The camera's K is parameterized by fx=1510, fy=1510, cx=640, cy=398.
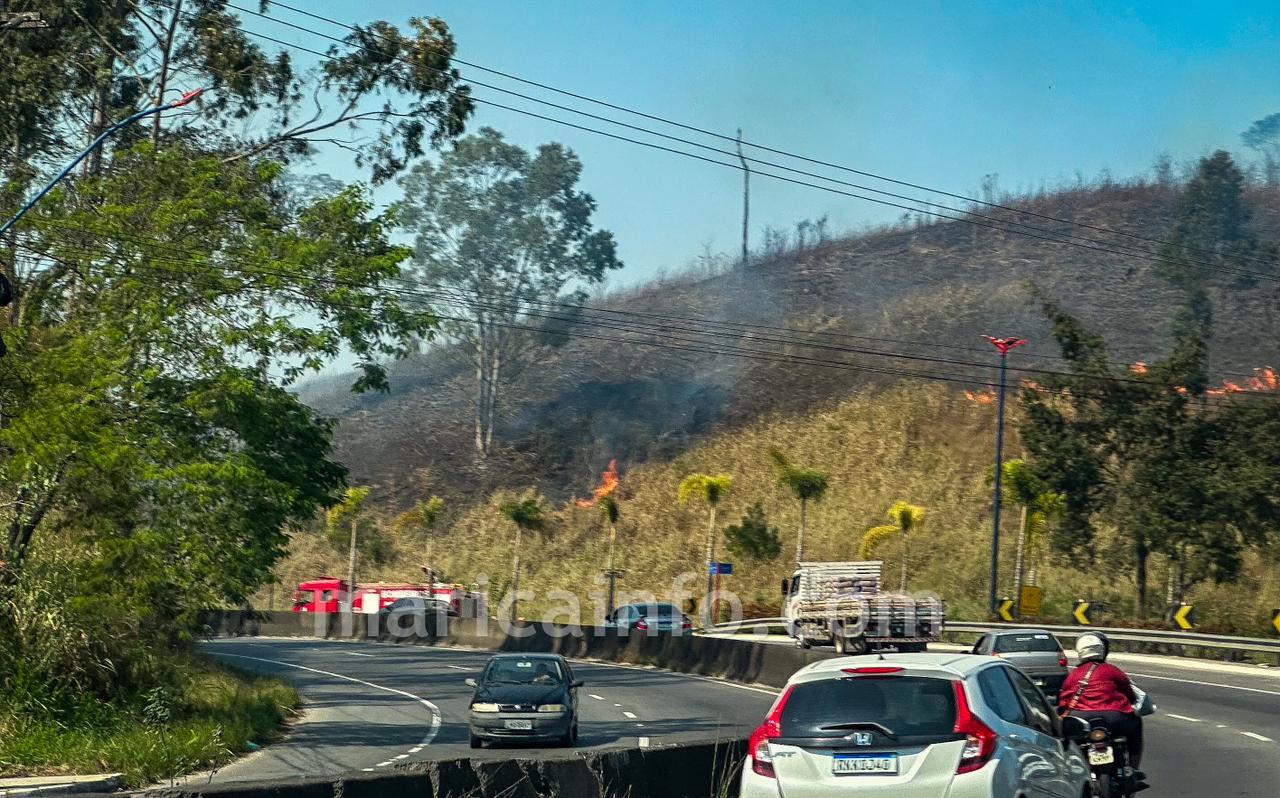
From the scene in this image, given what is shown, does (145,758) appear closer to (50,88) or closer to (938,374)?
(50,88)

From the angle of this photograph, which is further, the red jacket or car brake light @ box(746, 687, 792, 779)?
the red jacket

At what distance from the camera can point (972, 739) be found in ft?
29.1

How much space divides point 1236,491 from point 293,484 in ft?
120

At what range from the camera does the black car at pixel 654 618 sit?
52.1 m

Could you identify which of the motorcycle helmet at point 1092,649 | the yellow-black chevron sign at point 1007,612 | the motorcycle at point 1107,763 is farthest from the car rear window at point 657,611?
the motorcycle at point 1107,763

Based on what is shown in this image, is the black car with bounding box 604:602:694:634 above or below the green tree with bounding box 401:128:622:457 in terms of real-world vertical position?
below

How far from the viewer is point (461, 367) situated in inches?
5251

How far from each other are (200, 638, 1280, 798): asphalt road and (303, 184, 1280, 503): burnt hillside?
59032 mm

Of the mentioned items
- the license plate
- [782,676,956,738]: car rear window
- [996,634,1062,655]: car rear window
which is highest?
[782,676,956,738]: car rear window

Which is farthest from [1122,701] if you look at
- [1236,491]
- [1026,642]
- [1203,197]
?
[1203,197]

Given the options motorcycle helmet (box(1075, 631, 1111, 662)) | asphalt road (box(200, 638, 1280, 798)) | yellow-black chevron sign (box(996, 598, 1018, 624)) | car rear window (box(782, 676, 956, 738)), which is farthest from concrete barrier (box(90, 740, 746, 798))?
yellow-black chevron sign (box(996, 598, 1018, 624))

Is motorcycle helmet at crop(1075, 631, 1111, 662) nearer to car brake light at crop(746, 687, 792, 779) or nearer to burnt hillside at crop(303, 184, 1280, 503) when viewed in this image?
car brake light at crop(746, 687, 792, 779)

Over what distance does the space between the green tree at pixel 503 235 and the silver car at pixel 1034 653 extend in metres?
73.3

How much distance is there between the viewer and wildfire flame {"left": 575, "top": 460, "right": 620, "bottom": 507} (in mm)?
95225
